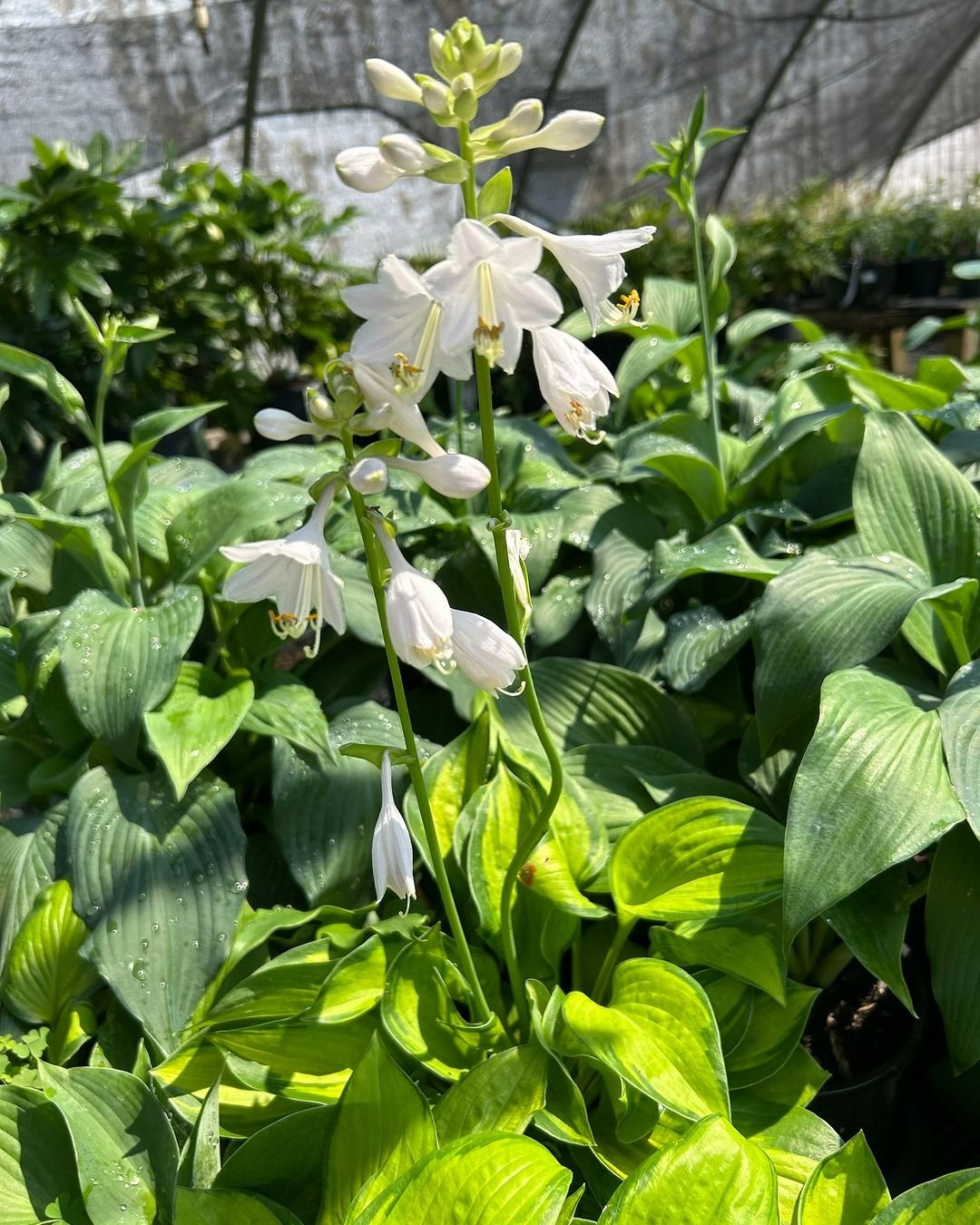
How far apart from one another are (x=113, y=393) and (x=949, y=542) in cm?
406

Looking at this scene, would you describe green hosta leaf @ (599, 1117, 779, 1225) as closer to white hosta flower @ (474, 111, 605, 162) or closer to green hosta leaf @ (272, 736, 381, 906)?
green hosta leaf @ (272, 736, 381, 906)

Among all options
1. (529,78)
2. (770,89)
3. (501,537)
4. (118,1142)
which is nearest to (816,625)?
(501,537)

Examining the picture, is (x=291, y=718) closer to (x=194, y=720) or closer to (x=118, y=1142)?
(x=194, y=720)

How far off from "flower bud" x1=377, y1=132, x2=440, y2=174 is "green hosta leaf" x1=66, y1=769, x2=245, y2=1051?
1047 mm

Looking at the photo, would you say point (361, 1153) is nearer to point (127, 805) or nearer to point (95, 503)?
point (127, 805)

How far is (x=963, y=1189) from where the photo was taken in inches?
39.7

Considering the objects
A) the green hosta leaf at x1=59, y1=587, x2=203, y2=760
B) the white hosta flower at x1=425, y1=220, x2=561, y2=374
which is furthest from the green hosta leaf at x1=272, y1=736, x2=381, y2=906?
the white hosta flower at x1=425, y1=220, x2=561, y2=374

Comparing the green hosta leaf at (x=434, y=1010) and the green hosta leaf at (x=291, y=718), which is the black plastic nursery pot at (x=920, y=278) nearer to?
the green hosta leaf at (x=291, y=718)

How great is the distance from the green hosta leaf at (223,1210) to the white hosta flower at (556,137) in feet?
3.66

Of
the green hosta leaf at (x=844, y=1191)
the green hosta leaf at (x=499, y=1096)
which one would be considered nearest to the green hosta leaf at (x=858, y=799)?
the green hosta leaf at (x=844, y=1191)

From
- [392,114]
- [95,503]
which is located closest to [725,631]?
[95,503]

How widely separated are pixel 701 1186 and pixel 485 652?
59cm

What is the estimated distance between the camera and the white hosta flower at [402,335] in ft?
2.75

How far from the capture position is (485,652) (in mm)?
911
